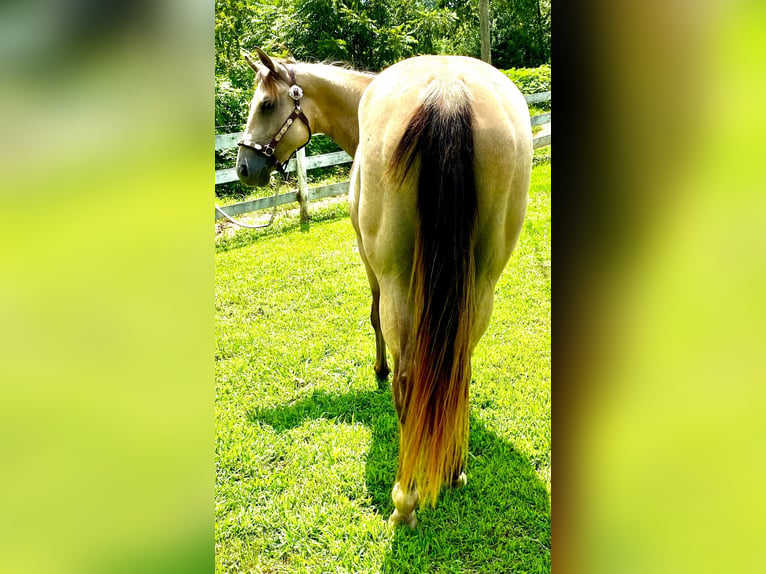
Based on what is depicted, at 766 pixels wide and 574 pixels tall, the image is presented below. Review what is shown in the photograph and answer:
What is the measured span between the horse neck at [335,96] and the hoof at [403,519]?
2376 millimetres

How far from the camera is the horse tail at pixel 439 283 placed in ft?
5.93

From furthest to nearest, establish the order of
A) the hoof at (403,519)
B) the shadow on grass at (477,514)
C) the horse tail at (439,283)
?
the hoof at (403,519) → the shadow on grass at (477,514) → the horse tail at (439,283)

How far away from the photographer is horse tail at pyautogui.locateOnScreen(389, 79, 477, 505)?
1807 millimetres

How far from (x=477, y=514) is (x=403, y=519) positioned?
0.37 m

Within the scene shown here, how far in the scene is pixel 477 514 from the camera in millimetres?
2334

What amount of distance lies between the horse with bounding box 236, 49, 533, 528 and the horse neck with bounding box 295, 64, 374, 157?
51.6 inches
